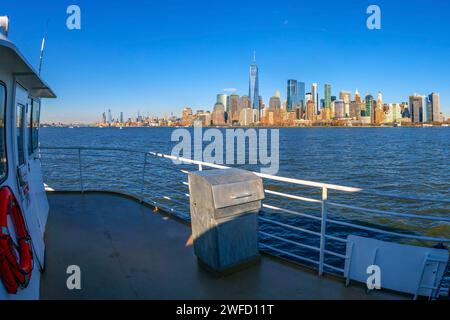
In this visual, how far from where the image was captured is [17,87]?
4.01 m

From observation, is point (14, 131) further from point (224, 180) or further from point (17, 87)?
point (224, 180)

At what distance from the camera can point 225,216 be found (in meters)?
3.94

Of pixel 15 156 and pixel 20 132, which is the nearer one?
pixel 15 156

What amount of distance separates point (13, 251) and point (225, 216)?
6.73 feet

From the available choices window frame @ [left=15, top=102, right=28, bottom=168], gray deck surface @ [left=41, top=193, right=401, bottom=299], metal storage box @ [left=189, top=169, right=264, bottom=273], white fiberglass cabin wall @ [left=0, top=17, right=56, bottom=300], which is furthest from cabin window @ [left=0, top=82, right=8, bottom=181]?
metal storage box @ [left=189, top=169, right=264, bottom=273]

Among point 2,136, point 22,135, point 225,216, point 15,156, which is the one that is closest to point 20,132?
point 22,135

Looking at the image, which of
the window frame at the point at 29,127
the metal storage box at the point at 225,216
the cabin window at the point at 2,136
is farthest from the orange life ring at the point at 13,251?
the window frame at the point at 29,127

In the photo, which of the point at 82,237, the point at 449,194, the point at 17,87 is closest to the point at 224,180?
the point at 17,87

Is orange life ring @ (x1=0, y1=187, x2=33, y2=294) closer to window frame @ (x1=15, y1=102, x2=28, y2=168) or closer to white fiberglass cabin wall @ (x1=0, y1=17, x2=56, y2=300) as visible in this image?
white fiberglass cabin wall @ (x1=0, y1=17, x2=56, y2=300)

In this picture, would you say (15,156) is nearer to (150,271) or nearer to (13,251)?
(13,251)

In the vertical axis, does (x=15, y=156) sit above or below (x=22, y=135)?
below
